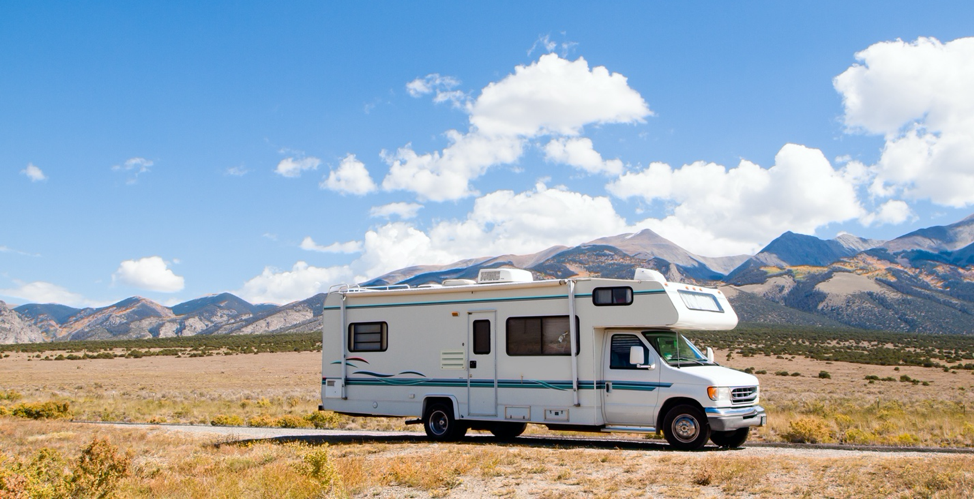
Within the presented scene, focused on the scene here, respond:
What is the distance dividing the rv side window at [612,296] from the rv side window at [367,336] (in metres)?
A: 4.44

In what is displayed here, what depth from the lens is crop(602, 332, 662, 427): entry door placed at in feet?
42.1

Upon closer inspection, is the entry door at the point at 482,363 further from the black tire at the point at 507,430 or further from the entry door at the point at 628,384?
the entry door at the point at 628,384

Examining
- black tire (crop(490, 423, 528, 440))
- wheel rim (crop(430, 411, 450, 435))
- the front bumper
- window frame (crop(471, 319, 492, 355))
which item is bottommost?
black tire (crop(490, 423, 528, 440))

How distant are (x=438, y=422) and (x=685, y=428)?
4684 millimetres

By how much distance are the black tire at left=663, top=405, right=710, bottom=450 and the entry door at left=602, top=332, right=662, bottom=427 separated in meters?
0.30

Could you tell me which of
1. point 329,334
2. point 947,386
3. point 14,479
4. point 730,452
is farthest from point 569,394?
point 947,386

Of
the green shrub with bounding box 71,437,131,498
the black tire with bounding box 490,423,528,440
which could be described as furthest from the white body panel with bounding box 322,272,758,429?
the green shrub with bounding box 71,437,131,498

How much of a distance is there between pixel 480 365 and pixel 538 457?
343cm

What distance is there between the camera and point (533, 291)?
13906mm

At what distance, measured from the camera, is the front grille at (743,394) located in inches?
491

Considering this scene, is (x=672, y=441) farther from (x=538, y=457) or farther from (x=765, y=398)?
(x=765, y=398)

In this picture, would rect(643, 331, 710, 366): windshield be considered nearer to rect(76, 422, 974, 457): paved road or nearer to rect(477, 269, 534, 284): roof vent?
rect(76, 422, 974, 457): paved road

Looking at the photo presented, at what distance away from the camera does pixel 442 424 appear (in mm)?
14617

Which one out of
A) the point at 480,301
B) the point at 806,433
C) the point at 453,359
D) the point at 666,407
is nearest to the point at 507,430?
the point at 453,359
